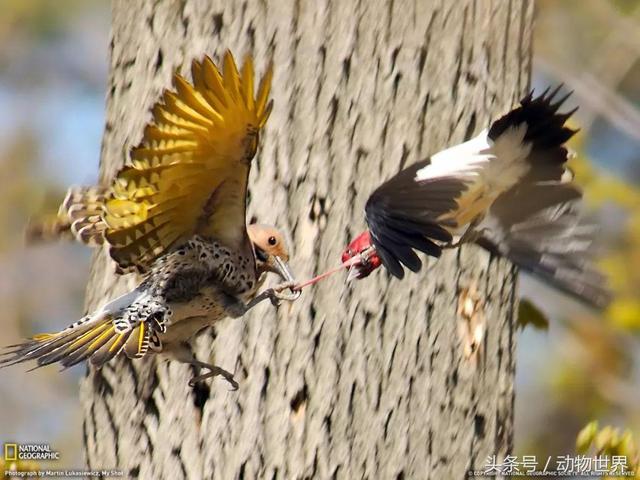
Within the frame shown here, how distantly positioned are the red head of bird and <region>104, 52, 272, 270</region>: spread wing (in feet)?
1.33

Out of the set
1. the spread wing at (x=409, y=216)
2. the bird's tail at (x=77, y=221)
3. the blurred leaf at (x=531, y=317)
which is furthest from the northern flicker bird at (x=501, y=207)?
the bird's tail at (x=77, y=221)

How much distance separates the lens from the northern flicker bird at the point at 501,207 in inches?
156

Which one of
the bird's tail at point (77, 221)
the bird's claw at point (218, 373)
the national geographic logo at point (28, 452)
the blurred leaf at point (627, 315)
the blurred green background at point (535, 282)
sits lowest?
the bird's claw at point (218, 373)

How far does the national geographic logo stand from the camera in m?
4.78

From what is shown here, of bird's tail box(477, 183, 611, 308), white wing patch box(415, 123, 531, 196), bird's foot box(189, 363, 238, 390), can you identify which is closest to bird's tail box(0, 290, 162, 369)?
bird's foot box(189, 363, 238, 390)

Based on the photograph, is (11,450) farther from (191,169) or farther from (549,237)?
(549,237)

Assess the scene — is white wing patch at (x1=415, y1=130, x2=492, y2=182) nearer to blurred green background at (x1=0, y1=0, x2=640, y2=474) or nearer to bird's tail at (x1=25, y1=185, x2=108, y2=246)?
bird's tail at (x1=25, y1=185, x2=108, y2=246)

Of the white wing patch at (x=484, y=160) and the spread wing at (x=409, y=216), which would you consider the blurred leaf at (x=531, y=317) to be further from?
the spread wing at (x=409, y=216)

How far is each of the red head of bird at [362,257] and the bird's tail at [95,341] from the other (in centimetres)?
71

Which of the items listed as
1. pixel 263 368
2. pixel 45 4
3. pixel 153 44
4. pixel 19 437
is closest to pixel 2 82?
pixel 45 4

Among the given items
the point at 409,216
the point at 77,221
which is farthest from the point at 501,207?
the point at 77,221

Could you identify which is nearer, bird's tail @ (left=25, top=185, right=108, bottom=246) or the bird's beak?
the bird's beak

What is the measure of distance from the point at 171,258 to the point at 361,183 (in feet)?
2.44

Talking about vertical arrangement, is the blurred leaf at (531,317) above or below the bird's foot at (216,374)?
above
